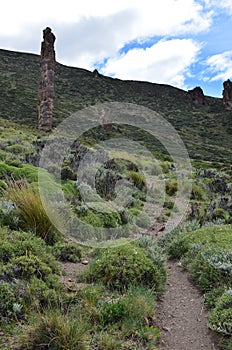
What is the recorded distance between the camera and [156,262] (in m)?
5.56

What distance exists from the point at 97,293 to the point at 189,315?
1215 millimetres

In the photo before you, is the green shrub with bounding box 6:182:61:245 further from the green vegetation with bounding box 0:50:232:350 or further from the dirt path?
the dirt path

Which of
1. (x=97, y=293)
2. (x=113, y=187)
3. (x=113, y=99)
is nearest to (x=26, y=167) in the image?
(x=113, y=187)

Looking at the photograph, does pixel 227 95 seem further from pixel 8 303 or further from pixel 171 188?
pixel 8 303

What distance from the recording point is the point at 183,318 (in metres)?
4.59

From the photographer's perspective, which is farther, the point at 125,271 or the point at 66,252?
the point at 66,252

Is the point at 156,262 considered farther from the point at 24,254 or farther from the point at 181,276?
the point at 24,254

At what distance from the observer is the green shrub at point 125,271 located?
195 inches

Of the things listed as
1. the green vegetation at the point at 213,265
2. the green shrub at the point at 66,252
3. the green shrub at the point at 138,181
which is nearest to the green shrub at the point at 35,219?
the green shrub at the point at 66,252

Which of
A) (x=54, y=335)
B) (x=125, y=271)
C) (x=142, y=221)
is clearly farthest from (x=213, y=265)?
(x=142, y=221)

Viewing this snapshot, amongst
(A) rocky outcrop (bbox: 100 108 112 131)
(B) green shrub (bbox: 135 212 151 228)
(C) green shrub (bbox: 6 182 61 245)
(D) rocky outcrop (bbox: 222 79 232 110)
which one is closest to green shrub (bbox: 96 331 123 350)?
(C) green shrub (bbox: 6 182 61 245)

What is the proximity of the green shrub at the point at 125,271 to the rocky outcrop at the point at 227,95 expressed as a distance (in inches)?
3294

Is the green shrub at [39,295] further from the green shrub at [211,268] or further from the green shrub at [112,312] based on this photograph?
the green shrub at [211,268]

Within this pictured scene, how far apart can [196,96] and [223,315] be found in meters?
86.8
